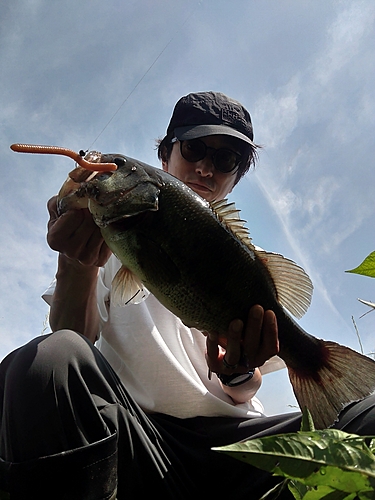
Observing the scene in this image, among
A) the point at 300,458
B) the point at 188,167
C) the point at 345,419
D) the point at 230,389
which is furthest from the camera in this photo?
the point at 188,167

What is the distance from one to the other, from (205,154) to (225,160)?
0.18 meters

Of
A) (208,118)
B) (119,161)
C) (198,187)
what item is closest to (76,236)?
(119,161)

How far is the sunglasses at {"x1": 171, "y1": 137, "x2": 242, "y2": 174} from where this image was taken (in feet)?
10.5

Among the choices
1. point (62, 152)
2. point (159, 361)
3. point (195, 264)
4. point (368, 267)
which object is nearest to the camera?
point (368, 267)

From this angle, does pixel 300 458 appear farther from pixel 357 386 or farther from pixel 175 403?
pixel 175 403

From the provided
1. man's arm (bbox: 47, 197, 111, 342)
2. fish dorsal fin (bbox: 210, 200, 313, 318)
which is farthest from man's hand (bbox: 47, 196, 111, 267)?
fish dorsal fin (bbox: 210, 200, 313, 318)

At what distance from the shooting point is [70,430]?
4.60 feet

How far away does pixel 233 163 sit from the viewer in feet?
10.9

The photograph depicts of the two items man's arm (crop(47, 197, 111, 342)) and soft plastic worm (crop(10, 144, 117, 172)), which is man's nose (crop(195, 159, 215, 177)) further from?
soft plastic worm (crop(10, 144, 117, 172))

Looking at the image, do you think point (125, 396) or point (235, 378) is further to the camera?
point (235, 378)

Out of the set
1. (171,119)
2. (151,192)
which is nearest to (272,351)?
(151,192)

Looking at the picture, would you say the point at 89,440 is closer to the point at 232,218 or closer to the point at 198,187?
the point at 232,218

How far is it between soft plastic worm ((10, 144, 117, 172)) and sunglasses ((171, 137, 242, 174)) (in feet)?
4.97

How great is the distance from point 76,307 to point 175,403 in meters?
0.78
